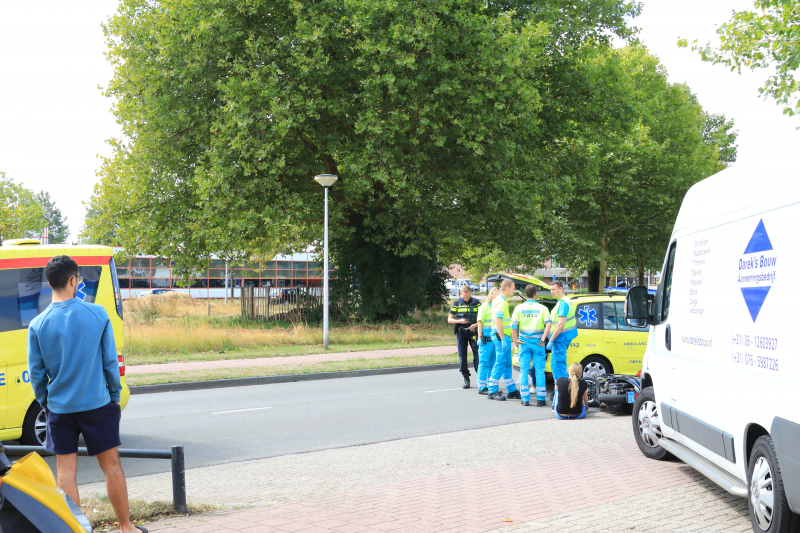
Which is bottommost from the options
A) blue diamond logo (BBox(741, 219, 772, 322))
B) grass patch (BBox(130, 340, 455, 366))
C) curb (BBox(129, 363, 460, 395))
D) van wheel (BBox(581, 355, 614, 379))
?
curb (BBox(129, 363, 460, 395))

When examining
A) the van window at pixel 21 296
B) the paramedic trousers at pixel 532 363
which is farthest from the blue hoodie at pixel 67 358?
the paramedic trousers at pixel 532 363

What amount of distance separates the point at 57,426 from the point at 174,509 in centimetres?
128

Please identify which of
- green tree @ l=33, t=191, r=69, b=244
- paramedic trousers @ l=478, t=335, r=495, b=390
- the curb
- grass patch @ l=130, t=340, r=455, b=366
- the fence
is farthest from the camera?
green tree @ l=33, t=191, r=69, b=244

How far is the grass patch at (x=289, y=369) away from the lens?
13.8 meters

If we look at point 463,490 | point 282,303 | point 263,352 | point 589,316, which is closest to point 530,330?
point 589,316

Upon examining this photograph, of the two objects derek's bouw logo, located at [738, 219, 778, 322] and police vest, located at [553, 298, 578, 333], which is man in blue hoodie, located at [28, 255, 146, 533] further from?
police vest, located at [553, 298, 578, 333]

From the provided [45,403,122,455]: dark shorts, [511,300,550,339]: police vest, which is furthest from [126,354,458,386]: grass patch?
[45,403,122,455]: dark shorts

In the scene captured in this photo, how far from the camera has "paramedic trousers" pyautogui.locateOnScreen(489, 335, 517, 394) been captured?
11383 mm

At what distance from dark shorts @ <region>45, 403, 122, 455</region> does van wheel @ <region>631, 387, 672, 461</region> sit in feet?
16.1

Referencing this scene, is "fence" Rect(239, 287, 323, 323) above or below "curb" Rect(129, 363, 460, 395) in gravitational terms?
above

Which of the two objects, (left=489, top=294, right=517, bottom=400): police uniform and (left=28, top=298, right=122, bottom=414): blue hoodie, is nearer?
(left=28, top=298, right=122, bottom=414): blue hoodie

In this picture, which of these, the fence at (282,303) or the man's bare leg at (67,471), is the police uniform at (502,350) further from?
the fence at (282,303)

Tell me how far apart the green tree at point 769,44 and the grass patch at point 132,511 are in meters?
14.7

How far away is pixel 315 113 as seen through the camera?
2141cm
